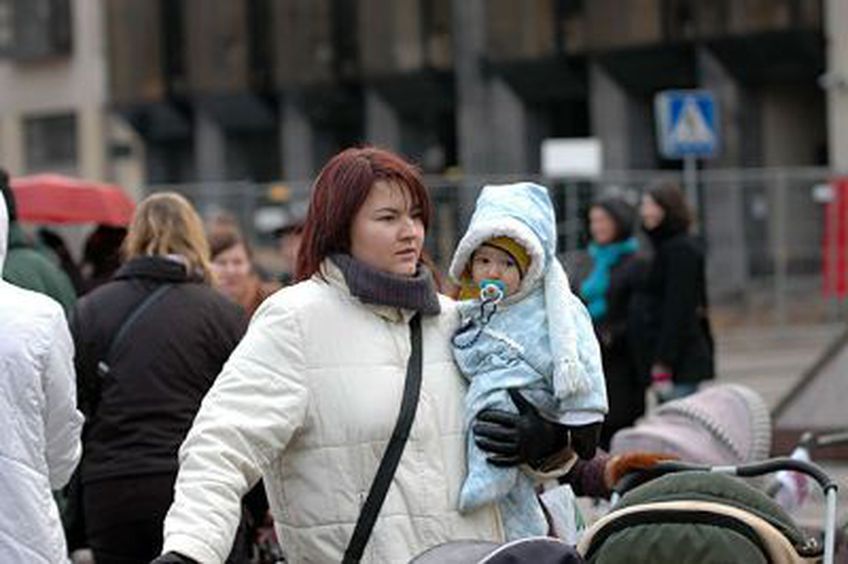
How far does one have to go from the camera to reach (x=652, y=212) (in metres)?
12.9

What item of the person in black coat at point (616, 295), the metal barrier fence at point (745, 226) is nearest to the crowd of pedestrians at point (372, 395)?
the person in black coat at point (616, 295)

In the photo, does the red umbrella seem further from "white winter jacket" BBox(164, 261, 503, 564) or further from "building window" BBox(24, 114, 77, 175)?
"building window" BBox(24, 114, 77, 175)

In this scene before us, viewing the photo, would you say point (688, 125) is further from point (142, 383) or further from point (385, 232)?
point (385, 232)

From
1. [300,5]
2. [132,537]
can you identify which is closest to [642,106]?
[300,5]

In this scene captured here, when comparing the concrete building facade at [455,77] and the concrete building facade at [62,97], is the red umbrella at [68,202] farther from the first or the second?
the concrete building facade at [62,97]

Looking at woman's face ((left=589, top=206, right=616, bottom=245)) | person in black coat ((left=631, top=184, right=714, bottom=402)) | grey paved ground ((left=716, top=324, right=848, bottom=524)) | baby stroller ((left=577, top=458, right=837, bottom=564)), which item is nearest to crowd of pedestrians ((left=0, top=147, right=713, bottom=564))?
baby stroller ((left=577, top=458, right=837, bottom=564))

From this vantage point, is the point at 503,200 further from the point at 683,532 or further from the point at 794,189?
the point at 794,189

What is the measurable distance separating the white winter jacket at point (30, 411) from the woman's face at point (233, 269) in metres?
4.07

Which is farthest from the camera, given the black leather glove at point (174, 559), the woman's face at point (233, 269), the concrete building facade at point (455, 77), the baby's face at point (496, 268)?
the concrete building facade at point (455, 77)

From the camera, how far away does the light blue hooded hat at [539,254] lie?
555 centimetres

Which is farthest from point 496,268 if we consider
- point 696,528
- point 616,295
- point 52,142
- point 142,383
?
point 52,142

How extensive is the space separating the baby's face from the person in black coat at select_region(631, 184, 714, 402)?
690cm

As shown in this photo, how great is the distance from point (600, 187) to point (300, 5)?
54.7ft

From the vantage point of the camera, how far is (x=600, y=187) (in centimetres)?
2986
